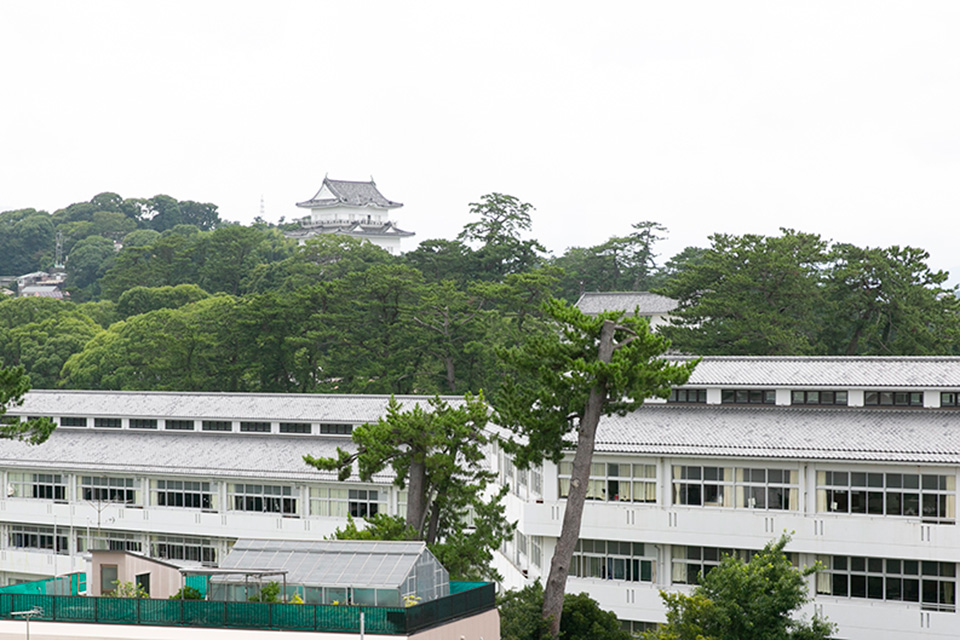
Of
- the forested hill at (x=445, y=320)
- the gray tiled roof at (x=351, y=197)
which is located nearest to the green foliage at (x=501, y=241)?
the forested hill at (x=445, y=320)

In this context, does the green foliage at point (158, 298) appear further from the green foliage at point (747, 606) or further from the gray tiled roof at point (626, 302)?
the green foliage at point (747, 606)

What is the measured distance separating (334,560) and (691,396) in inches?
554

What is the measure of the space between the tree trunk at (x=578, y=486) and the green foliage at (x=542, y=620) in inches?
17.7

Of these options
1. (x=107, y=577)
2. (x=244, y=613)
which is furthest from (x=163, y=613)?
(x=107, y=577)

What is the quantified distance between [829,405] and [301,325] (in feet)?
107

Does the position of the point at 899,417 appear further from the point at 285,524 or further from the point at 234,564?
the point at 285,524

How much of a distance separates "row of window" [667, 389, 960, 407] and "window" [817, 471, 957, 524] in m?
2.61

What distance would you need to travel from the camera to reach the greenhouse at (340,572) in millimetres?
20656

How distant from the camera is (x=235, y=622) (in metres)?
19.8

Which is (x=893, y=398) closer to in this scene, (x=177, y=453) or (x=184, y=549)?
(x=184, y=549)

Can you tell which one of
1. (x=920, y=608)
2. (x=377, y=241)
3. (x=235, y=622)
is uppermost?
(x=377, y=241)

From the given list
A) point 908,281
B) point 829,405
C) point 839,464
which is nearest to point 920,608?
point 839,464

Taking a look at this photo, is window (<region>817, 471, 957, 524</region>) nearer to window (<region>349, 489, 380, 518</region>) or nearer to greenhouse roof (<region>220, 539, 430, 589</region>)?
greenhouse roof (<region>220, 539, 430, 589</region>)

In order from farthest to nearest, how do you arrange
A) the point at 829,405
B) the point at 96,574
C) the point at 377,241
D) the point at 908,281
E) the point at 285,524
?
the point at 377,241 → the point at 908,281 → the point at 285,524 → the point at 829,405 → the point at 96,574
